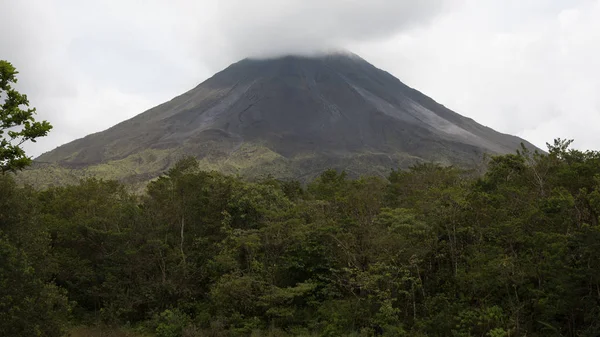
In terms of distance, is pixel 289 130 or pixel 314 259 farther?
pixel 289 130

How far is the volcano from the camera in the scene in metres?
84.2

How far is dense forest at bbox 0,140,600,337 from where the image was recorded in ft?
40.8

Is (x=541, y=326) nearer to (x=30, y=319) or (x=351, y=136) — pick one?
(x=30, y=319)

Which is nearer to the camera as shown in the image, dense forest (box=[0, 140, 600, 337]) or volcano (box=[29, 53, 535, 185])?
dense forest (box=[0, 140, 600, 337])

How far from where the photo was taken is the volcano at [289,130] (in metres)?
84.2

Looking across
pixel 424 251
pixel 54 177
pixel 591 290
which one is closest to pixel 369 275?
pixel 424 251

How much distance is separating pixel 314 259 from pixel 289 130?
94.7m

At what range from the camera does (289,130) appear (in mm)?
111562

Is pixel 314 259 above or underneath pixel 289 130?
underneath

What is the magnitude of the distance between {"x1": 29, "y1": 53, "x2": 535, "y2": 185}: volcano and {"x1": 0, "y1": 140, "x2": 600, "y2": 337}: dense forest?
51.9m

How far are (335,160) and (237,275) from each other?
2797 inches

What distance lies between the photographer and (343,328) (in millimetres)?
15883

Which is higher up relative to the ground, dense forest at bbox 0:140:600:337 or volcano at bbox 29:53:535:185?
volcano at bbox 29:53:535:185

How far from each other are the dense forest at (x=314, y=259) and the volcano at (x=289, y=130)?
2045 inches
